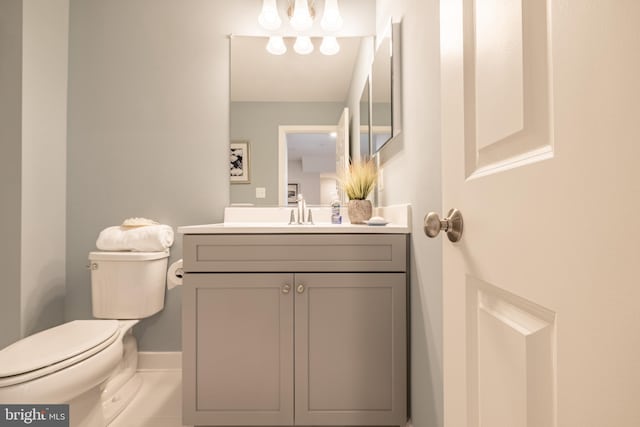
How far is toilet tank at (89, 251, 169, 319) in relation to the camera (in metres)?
1.66

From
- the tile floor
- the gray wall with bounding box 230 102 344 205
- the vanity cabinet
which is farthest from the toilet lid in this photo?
the gray wall with bounding box 230 102 344 205

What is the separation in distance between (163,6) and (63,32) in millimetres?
589

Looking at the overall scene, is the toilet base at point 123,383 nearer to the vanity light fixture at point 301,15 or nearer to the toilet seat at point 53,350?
the toilet seat at point 53,350

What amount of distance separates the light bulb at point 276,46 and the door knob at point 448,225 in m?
1.73

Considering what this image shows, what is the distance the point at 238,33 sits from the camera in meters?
1.96

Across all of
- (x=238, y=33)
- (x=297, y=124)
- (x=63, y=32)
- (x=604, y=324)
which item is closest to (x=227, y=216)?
(x=297, y=124)

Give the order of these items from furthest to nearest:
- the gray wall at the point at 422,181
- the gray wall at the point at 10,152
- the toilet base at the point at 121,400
Answer: 1. the gray wall at the point at 10,152
2. the toilet base at the point at 121,400
3. the gray wall at the point at 422,181

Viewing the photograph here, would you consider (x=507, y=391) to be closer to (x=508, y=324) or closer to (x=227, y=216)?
(x=508, y=324)

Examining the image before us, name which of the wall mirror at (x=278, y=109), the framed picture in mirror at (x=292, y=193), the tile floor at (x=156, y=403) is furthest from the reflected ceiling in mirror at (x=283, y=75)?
the tile floor at (x=156, y=403)

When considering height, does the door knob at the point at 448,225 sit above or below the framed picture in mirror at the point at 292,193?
below

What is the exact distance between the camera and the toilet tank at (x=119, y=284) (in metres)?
1.66

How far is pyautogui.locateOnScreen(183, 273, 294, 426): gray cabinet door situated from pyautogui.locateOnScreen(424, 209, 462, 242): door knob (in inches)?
33.0

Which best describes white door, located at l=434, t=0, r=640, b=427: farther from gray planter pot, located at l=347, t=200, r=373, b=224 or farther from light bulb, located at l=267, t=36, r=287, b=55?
light bulb, located at l=267, t=36, r=287, b=55

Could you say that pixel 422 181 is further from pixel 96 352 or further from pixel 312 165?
pixel 96 352
